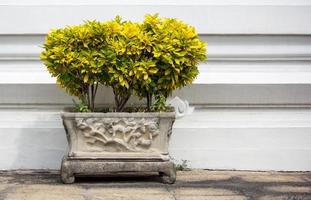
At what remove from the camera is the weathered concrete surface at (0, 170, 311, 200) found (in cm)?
458

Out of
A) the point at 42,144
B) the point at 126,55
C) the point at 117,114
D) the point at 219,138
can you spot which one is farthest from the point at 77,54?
the point at 219,138

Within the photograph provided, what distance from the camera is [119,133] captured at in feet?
16.4

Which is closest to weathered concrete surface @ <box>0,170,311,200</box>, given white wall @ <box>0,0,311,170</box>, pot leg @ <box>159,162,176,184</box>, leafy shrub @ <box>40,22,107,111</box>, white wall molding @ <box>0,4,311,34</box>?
pot leg @ <box>159,162,176,184</box>

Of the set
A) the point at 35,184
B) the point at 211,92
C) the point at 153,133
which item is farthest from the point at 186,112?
the point at 35,184

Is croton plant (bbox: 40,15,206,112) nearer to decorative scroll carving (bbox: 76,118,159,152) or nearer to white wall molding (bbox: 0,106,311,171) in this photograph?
decorative scroll carving (bbox: 76,118,159,152)

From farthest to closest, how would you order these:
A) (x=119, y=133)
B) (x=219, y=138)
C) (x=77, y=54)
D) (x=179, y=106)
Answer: (x=219, y=138) < (x=179, y=106) < (x=119, y=133) < (x=77, y=54)

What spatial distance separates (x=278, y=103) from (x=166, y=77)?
4.11 ft

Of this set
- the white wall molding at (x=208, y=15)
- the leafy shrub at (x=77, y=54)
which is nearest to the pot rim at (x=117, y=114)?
the leafy shrub at (x=77, y=54)

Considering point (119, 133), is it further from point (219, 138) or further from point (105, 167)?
point (219, 138)

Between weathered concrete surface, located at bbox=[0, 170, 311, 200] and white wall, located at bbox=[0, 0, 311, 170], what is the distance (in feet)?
0.64

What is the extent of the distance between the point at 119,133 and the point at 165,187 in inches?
20.8

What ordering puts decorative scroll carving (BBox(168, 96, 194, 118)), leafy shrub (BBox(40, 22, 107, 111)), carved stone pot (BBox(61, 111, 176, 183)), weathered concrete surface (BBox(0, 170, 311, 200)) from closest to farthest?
weathered concrete surface (BBox(0, 170, 311, 200)) → leafy shrub (BBox(40, 22, 107, 111)) → carved stone pot (BBox(61, 111, 176, 183)) → decorative scroll carving (BBox(168, 96, 194, 118))

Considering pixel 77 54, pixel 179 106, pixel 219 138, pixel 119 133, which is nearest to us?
pixel 77 54

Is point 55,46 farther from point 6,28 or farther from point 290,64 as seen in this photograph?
point 290,64
